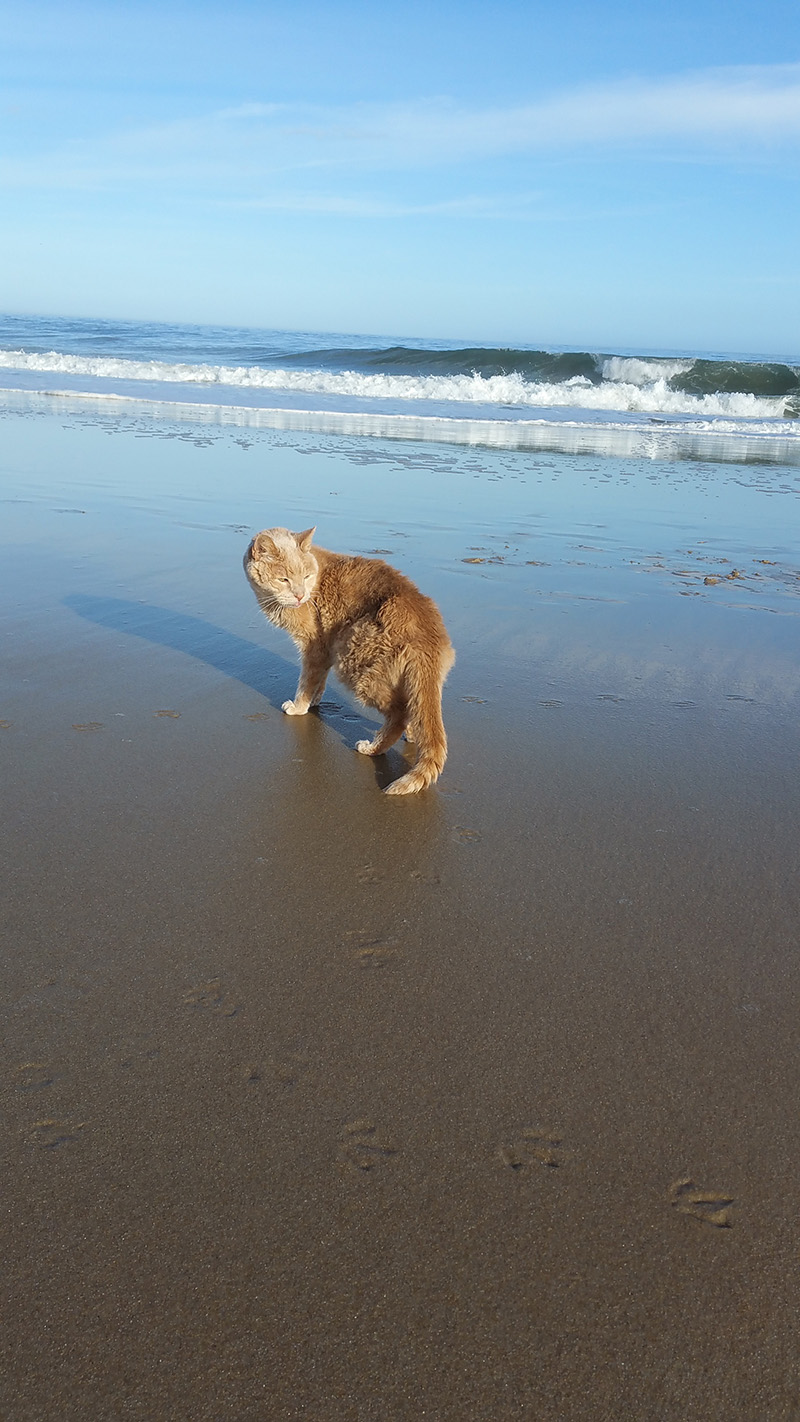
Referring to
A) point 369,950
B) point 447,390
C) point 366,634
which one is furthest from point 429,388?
point 369,950

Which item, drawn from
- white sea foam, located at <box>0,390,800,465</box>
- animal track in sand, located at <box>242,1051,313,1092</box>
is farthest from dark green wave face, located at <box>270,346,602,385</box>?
animal track in sand, located at <box>242,1051,313,1092</box>

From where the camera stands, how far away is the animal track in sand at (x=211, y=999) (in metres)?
2.32

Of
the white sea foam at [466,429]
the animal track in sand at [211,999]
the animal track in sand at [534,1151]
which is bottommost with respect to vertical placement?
the animal track in sand at [534,1151]

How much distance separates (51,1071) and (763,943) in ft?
6.37

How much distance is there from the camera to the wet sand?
156 centimetres

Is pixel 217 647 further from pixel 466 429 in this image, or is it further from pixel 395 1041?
pixel 466 429

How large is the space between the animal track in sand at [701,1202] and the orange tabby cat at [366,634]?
195 cm

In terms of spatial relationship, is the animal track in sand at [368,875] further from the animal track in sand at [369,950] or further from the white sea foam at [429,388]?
the white sea foam at [429,388]

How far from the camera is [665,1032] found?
2359 millimetres

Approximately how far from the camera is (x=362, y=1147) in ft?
6.36

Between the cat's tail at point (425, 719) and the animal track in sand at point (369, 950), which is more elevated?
the cat's tail at point (425, 719)

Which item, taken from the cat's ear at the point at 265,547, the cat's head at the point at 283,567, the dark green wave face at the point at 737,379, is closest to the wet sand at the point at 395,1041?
the cat's head at the point at 283,567

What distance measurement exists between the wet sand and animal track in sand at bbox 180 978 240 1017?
1 cm

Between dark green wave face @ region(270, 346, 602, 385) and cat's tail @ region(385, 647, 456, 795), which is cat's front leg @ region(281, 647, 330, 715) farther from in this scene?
dark green wave face @ region(270, 346, 602, 385)
